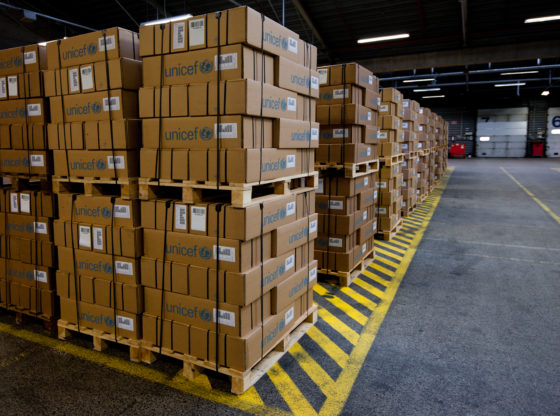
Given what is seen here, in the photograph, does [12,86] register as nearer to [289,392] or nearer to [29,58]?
[29,58]

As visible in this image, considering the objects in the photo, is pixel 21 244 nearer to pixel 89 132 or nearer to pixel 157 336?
pixel 89 132

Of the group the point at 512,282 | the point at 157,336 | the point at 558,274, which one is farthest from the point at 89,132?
the point at 558,274

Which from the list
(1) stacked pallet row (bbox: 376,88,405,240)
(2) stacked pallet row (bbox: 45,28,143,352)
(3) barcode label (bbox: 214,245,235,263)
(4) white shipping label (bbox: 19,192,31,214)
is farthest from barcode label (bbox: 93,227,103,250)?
(1) stacked pallet row (bbox: 376,88,405,240)

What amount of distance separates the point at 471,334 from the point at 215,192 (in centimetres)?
289

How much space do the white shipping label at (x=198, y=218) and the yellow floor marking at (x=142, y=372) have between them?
122cm

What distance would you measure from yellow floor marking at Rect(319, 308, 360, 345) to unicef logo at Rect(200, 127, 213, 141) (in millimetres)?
2341

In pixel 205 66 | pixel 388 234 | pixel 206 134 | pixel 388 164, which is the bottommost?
pixel 388 234

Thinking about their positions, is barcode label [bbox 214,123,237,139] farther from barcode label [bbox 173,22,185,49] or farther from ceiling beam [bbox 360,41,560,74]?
ceiling beam [bbox 360,41,560,74]

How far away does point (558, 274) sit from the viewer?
578 cm

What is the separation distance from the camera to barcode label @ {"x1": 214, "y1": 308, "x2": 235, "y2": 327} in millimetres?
3018

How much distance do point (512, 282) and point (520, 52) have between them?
15098 millimetres

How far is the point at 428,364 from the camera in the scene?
344 centimetres

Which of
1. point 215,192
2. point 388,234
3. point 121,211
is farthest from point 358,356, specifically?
point 388,234

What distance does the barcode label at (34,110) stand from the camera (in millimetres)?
3938
